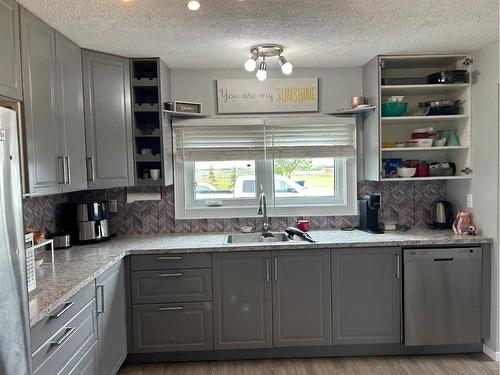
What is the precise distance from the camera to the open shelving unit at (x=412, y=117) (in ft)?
9.37

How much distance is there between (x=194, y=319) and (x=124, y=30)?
6.57 feet

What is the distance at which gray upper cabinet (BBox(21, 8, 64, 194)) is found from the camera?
6.23 feet

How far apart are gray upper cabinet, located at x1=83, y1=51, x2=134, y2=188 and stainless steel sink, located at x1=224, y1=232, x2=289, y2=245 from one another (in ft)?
3.11

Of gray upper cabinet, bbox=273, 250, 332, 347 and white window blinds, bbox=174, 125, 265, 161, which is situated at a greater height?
white window blinds, bbox=174, 125, 265, 161

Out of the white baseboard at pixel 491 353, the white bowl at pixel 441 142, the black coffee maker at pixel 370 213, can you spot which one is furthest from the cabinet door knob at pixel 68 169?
the white baseboard at pixel 491 353

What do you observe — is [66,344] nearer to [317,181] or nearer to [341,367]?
[341,367]

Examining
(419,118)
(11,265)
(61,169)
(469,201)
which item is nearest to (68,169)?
A: (61,169)

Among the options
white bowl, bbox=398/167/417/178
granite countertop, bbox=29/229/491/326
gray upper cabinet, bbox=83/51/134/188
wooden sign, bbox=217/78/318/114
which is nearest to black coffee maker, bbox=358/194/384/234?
granite countertop, bbox=29/229/491/326

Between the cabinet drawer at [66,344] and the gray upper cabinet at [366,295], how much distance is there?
1632 mm

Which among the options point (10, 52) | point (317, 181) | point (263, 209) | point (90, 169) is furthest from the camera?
point (317, 181)

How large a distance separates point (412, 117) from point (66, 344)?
2.75 m

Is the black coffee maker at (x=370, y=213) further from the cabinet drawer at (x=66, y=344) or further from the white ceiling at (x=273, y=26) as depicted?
the cabinet drawer at (x=66, y=344)

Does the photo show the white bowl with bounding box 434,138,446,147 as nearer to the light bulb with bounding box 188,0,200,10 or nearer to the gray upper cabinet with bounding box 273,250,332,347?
the gray upper cabinet with bounding box 273,250,332,347

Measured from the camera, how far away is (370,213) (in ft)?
9.86
